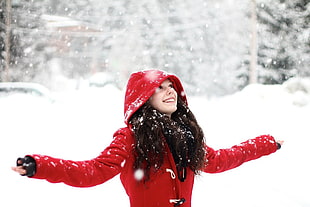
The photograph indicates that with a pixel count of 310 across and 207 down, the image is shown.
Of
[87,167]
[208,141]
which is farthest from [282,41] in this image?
[87,167]

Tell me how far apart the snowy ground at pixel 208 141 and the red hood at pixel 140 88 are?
795 millimetres

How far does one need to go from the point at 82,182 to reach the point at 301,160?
4.81 meters

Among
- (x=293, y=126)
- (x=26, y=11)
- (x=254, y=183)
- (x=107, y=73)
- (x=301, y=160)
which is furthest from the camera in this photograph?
(x=107, y=73)

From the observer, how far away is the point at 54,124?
391 inches

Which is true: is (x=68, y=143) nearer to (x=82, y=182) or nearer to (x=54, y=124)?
(x=54, y=124)

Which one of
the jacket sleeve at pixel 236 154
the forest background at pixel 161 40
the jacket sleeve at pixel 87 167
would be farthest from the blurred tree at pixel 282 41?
the jacket sleeve at pixel 87 167

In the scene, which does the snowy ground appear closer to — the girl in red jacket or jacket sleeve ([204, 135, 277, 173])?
jacket sleeve ([204, 135, 277, 173])

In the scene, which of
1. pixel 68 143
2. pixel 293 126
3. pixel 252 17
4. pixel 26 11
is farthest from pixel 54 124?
pixel 26 11

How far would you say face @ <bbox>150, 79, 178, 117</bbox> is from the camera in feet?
7.30

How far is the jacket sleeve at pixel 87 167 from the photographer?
1652 mm

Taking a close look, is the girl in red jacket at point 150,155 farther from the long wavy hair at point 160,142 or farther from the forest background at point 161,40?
the forest background at point 161,40

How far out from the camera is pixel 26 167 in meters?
1.57

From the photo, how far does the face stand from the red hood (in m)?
0.07

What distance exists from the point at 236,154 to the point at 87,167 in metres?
1.15
